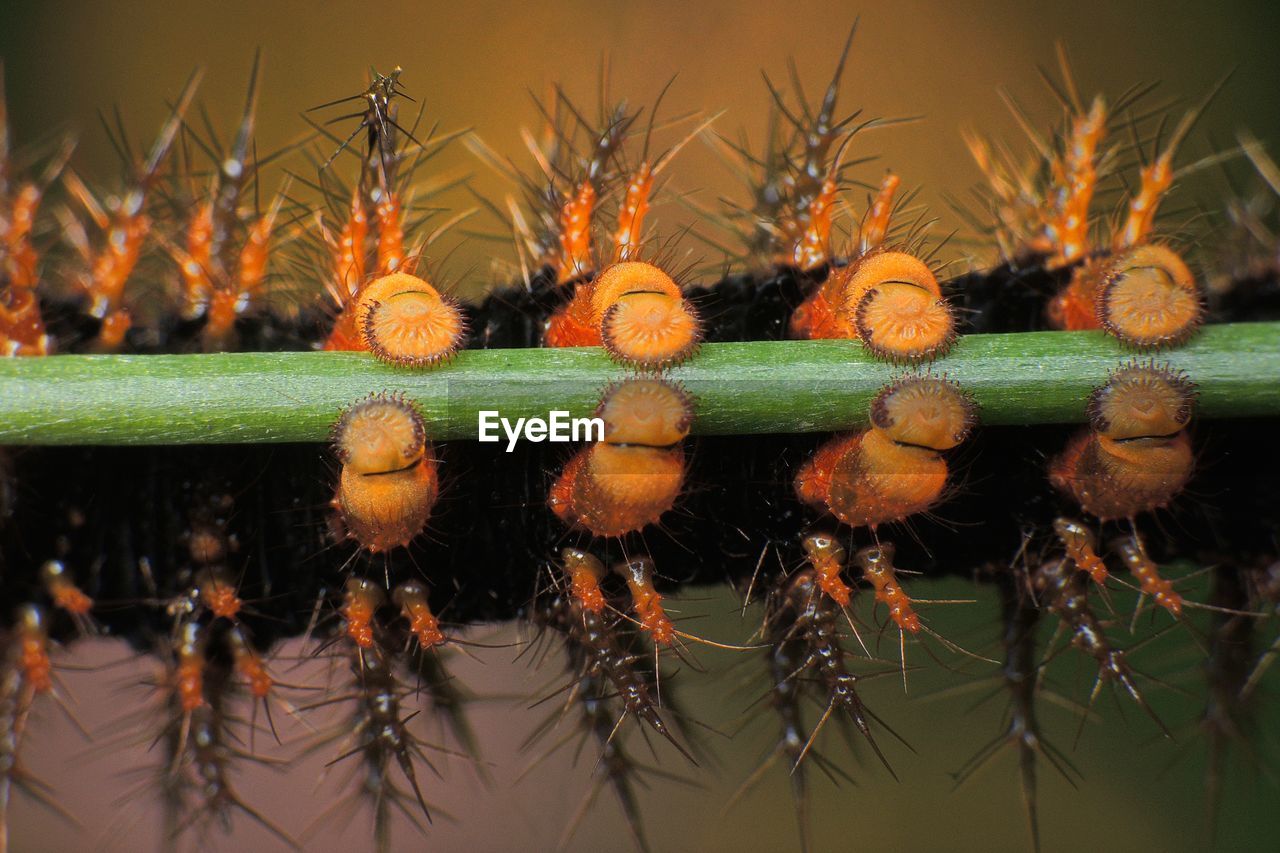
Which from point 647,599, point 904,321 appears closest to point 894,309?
point 904,321

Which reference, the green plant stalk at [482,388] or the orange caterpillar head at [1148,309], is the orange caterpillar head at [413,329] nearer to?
the green plant stalk at [482,388]

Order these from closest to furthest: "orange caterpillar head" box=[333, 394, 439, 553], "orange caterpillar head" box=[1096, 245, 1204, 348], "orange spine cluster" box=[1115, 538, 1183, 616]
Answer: "orange caterpillar head" box=[333, 394, 439, 553]
"orange caterpillar head" box=[1096, 245, 1204, 348]
"orange spine cluster" box=[1115, 538, 1183, 616]

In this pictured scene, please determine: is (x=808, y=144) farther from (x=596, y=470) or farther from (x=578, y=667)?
(x=578, y=667)

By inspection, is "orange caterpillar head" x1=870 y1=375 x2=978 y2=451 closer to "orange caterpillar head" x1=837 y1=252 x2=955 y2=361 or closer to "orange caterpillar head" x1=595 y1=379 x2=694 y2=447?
"orange caterpillar head" x1=837 y1=252 x2=955 y2=361

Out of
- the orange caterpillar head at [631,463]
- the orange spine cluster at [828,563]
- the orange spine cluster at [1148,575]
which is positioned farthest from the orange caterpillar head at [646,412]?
the orange spine cluster at [1148,575]

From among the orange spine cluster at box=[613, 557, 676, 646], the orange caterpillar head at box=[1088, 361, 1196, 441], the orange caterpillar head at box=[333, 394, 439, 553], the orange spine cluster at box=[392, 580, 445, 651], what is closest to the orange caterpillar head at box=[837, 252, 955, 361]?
the orange caterpillar head at box=[1088, 361, 1196, 441]
